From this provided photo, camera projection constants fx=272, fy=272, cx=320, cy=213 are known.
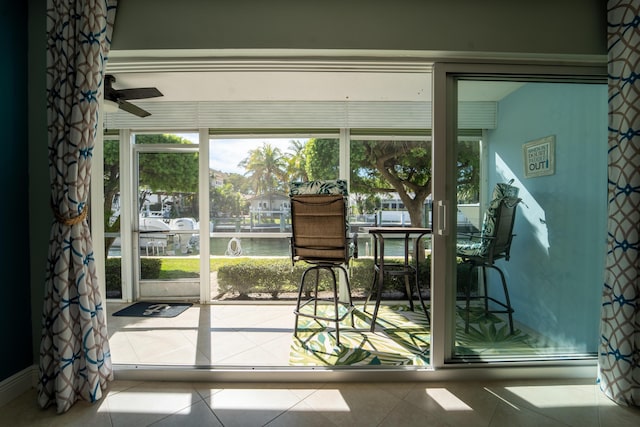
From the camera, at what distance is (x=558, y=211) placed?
1933 millimetres

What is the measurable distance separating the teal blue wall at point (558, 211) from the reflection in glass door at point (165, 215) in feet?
11.4

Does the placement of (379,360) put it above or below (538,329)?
below

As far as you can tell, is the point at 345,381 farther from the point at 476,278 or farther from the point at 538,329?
the point at 538,329

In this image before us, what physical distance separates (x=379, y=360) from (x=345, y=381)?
413 millimetres

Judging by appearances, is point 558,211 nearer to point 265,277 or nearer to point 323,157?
point 323,157

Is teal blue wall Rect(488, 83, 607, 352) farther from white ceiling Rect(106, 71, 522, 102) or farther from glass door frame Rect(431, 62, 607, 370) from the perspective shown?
white ceiling Rect(106, 71, 522, 102)

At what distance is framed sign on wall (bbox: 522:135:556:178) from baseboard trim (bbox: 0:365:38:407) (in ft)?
11.8

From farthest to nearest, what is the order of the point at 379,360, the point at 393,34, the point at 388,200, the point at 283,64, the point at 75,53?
the point at 388,200
the point at 379,360
the point at 283,64
the point at 393,34
the point at 75,53

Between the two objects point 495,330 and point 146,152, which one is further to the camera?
point 146,152

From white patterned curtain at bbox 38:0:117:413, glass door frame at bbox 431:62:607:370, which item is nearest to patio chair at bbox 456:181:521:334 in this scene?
glass door frame at bbox 431:62:607:370

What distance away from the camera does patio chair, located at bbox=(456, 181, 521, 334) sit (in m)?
1.92

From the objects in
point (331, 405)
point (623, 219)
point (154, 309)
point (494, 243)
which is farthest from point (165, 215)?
point (623, 219)

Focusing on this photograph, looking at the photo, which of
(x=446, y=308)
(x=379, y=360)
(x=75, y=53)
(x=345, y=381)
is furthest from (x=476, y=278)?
(x=75, y=53)

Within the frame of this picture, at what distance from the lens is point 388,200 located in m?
3.62
